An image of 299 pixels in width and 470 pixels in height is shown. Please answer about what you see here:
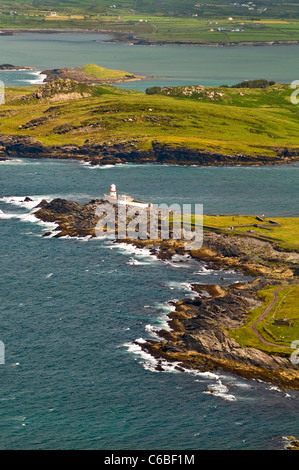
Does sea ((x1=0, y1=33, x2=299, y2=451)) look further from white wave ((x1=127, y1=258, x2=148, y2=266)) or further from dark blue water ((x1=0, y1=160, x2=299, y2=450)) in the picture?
white wave ((x1=127, y1=258, x2=148, y2=266))

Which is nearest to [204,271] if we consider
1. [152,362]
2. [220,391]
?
[152,362]

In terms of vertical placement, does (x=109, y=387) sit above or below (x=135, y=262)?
below

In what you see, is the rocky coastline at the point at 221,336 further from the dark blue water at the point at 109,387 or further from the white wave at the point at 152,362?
the dark blue water at the point at 109,387

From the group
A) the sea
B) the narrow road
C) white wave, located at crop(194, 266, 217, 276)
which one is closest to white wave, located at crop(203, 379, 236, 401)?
the sea

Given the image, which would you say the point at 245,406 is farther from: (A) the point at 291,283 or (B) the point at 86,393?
(A) the point at 291,283

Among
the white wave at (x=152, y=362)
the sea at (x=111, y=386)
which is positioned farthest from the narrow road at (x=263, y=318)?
the white wave at (x=152, y=362)

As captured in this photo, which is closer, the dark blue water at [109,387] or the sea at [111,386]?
the sea at [111,386]

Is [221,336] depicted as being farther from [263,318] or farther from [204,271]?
[204,271]

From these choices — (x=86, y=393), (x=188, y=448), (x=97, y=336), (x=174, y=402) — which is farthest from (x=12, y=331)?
(x=188, y=448)
